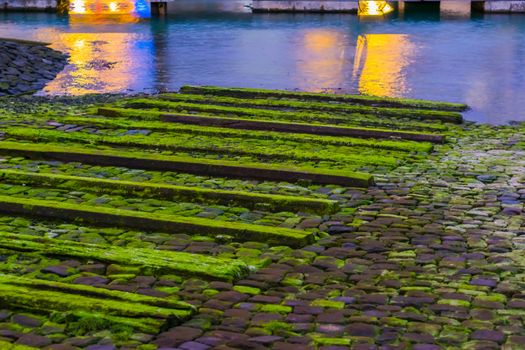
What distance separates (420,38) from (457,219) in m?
22.3

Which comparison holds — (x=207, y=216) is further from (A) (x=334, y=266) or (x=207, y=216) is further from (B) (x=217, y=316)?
(B) (x=217, y=316)

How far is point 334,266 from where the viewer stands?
30.3ft

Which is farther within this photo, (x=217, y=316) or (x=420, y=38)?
(x=420, y=38)

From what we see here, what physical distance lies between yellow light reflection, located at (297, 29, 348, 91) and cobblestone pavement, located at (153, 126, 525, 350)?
403 inches

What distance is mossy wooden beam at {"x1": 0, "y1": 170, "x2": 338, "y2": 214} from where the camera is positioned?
11227 mm

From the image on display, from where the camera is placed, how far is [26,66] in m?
23.3

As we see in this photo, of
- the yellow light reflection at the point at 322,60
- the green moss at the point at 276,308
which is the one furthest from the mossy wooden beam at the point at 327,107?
the green moss at the point at 276,308

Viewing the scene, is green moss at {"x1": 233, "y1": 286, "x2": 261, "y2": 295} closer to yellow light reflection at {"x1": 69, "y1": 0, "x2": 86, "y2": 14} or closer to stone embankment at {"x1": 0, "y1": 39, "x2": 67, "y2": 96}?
stone embankment at {"x1": 0, "y1": 39, "x2": 67, "y2": 96}

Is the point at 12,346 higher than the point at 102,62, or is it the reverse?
the point at 102,62

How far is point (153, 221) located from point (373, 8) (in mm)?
34060

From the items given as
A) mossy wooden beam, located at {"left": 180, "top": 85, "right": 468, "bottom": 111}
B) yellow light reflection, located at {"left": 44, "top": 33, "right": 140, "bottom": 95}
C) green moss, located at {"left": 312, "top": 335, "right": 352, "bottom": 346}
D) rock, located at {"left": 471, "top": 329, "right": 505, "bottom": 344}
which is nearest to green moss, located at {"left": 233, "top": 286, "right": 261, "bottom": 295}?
green moss, located at {"left": 312, "top": 335, "right": 352, "bottom": 346}

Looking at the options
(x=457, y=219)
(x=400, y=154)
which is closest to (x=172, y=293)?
(x=457, y=219)

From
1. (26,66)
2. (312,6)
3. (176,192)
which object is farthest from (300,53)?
(176,192)

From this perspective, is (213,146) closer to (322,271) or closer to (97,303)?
(322,271)
